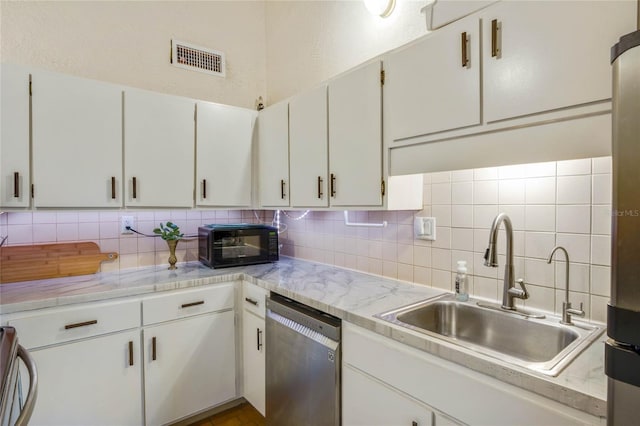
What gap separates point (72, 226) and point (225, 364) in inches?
51.6

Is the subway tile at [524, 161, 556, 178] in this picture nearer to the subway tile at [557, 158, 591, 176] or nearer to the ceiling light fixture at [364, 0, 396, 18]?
the subway tile at [557, 158, 591, 176]

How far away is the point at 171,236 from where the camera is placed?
233 cm

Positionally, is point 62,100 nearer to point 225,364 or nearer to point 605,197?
point 225,364

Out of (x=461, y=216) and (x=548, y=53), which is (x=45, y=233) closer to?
(x=461, y=216)

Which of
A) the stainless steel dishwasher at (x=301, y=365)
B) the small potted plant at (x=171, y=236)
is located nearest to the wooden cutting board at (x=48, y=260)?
the small potted plant at (x=171, y=236)

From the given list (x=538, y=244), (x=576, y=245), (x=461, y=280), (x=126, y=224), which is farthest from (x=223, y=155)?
(x=576, y=245)

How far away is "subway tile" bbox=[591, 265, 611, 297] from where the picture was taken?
1189mm

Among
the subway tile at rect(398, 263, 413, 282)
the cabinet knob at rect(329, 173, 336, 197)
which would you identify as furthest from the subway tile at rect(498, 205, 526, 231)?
the cabinet knob at rect(329, 173, 336, 197)

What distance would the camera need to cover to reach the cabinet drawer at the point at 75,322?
1564 mm

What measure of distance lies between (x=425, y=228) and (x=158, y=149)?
66.5 inches

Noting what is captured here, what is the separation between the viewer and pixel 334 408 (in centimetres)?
144

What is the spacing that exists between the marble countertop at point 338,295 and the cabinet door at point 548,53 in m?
0.79

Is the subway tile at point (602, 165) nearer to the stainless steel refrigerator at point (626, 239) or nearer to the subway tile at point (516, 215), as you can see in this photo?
the subway tile at point (516, 215)

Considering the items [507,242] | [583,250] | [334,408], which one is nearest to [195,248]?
[334,408]
